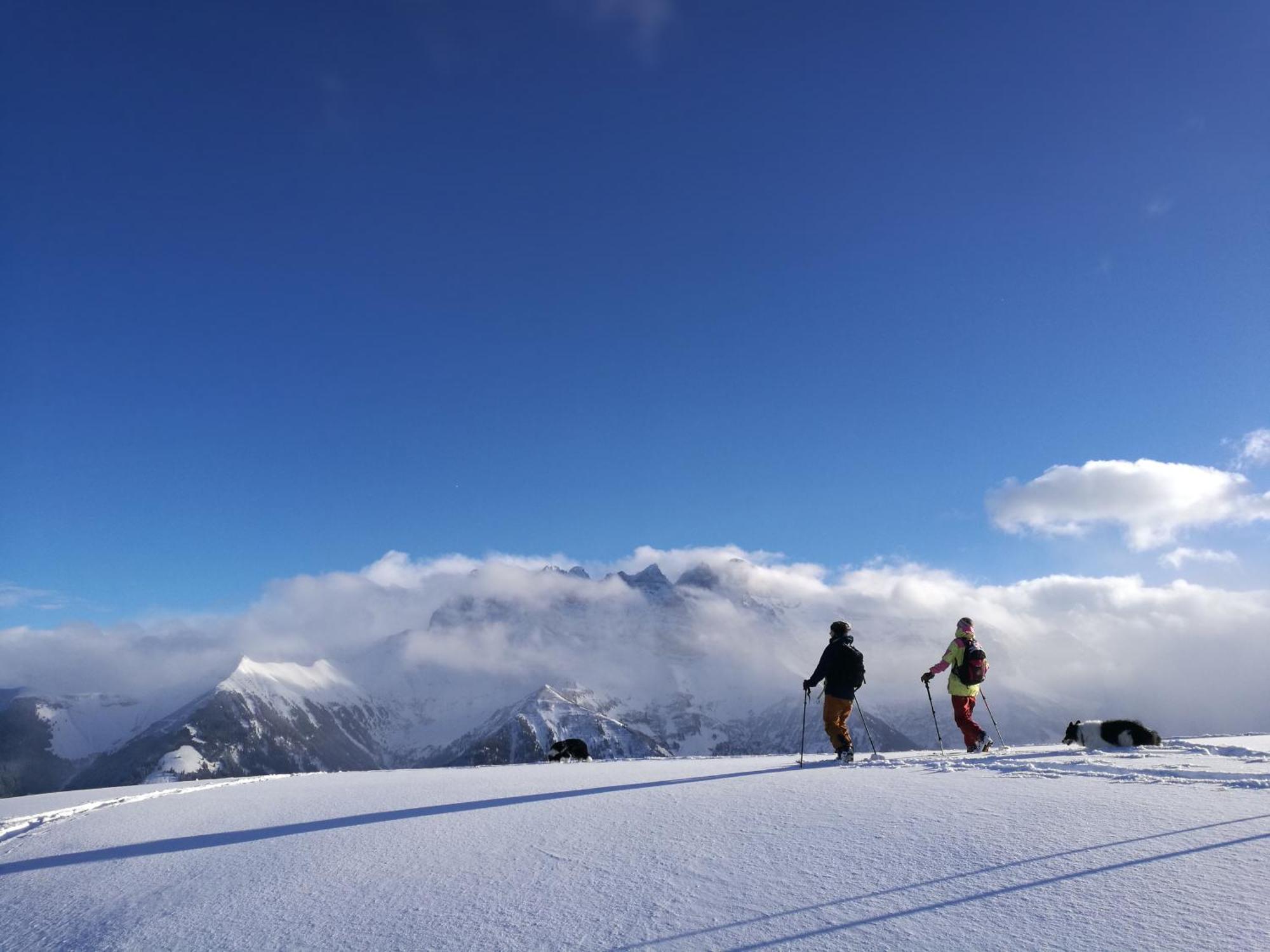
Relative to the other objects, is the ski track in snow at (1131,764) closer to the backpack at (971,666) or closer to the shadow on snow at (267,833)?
the backpack at (971,666)

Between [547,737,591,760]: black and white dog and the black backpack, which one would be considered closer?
the black backpack

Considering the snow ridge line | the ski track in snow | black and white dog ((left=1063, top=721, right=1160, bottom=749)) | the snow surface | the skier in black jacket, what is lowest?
the snow ridge line

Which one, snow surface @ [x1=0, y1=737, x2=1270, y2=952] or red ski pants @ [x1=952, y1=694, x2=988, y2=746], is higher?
red ski pants @ [x1=952, y1=694, x2=988, y2=746]

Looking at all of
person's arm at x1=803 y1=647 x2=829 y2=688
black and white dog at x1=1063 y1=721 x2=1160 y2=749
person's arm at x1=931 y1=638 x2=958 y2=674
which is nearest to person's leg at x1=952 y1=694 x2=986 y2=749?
person's arm at x1=931 y1=638 x2=958 y2=674

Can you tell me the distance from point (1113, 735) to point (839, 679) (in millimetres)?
5821

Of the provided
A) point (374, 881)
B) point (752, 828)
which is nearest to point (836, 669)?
point (752, 828)

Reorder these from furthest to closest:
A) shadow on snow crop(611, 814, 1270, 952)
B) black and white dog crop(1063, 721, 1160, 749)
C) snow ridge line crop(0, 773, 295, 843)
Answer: black and white dog crop(1063, 721, 1160, 749) < snow ridge line crop(0, 773, 295, 843) < shadow on snow crop(611, 814, 1270, 952)

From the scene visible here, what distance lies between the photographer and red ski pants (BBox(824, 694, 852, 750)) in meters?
13.8

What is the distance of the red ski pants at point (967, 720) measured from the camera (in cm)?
1497

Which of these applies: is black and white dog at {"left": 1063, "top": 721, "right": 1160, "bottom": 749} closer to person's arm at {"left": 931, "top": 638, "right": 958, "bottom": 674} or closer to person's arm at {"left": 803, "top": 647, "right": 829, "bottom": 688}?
person's arm at {"left": 931, "top": 638, "right": 958, "bottom": 674}

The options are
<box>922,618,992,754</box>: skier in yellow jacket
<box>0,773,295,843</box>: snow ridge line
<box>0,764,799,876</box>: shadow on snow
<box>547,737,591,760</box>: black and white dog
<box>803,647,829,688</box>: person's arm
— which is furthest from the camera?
<box>547,737,591,760</box>: black and white dog

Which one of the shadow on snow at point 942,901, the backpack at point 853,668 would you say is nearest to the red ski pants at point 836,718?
the backpack at point 853,668

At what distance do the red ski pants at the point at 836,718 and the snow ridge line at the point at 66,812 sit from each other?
11406mm

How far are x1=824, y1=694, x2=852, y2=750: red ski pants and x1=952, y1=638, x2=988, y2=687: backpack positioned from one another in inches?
122
